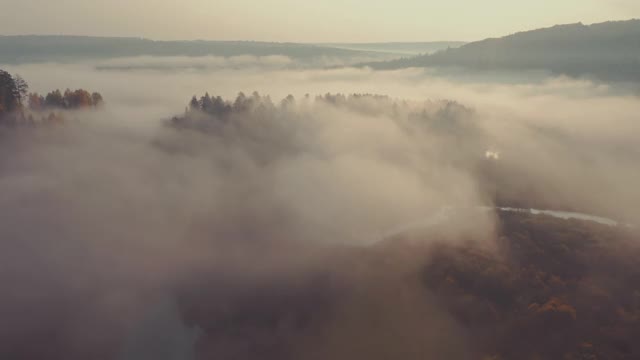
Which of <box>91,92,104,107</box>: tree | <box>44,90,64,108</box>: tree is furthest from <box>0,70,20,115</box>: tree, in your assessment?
<box>91,92,104,107</box>: tree

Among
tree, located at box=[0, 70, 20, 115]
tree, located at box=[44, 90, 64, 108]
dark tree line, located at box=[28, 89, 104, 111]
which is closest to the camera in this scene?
tree, located at box=[0, 70, 20, 115]

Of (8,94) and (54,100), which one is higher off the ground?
(8,94)

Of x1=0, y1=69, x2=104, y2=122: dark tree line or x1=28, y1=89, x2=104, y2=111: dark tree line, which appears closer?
x1=0, y1=69, x2=104, y2=122: dark tree line

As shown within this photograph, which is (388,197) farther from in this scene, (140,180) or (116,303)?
(116,303)

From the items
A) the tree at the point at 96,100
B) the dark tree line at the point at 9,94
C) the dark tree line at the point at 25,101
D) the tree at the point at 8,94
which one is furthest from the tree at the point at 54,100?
the tree at the point at 8,94

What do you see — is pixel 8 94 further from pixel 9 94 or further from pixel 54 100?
pixel 54 100

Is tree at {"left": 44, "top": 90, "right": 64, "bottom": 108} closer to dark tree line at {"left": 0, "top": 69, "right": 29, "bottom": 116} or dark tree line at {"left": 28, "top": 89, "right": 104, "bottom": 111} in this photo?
dark tree line at {"left": 28, "top": 89, "right": 104, "bottom": 111}

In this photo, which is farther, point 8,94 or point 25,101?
point 25,101

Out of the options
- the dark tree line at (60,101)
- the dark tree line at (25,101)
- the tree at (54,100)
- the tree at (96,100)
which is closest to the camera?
the dark tree line at (25,101)

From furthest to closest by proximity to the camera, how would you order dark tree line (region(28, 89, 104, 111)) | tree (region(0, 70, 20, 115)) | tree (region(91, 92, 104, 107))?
tree (region(91, 92, 104, 107))
dark tree line (region(28, 89, 104, 111))
tree (region(0, 70, 20, 115))

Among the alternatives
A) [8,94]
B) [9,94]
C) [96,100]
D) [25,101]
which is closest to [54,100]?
[25,101]

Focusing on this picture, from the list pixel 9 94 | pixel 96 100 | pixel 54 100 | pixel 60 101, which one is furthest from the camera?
pixel 96 100

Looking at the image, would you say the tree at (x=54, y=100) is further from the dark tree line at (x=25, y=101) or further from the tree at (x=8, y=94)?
the tree at (x=8, y=94)
